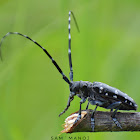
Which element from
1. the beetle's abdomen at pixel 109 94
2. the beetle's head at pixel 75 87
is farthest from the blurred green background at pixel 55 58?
the beetle's abdomen at pixel 109 94

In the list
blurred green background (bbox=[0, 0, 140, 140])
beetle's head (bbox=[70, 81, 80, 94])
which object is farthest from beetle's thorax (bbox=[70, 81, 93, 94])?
blurred green background (bbox=[0, 0, 140, 140])

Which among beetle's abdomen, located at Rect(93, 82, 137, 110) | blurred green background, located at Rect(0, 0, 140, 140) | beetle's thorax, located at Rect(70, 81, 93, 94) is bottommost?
beetle's abdomen, located at Rect(93, 82, 137, 110)

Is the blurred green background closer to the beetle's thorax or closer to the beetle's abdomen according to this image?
the beetle's thorax

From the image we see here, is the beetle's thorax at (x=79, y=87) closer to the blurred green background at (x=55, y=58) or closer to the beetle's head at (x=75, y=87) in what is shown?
the beetle's head at (x=75, y=87)

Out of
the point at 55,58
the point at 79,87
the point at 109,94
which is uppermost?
the point at 55,58

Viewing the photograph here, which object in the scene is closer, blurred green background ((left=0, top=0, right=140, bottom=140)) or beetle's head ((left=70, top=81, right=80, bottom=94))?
beetle's head ((left=70, top=81, right=80, bottom=94))

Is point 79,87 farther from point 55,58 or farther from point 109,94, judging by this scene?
point 55,58

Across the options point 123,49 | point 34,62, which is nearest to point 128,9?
point 123,49

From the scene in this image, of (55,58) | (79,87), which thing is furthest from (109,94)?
(55,58)
